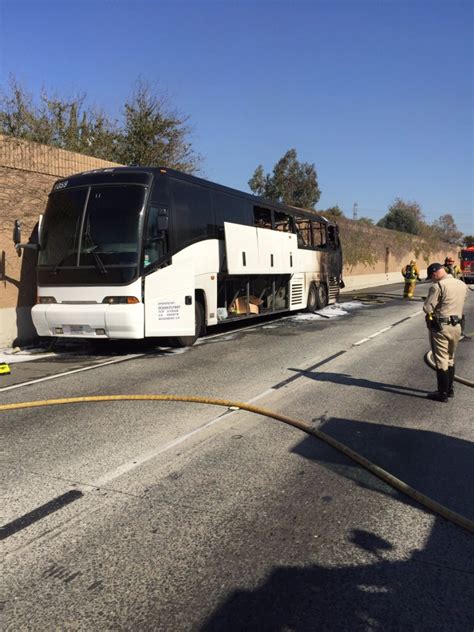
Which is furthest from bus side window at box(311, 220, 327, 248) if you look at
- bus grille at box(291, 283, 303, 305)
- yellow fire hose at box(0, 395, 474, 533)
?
yellow fire hose at box(0, 395, 474, 533)

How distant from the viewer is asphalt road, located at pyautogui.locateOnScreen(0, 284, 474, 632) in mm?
2580

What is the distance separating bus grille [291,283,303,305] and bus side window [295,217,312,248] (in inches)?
52.4

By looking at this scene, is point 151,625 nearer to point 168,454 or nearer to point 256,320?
point 168,454

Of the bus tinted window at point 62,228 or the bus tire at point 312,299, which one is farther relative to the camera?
the bus tire at point 312,299

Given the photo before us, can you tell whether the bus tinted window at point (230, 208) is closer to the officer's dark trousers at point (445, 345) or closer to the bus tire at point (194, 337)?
the bus tire at point (194, 337)

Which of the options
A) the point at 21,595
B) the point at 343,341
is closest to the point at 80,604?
the point at 21,595

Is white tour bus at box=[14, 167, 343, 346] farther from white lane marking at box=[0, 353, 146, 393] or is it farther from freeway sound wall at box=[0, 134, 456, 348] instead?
freeway sound wall at box=[0, 134, 456, 348]

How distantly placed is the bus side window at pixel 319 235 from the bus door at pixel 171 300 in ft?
30.8

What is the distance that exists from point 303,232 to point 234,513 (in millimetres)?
14848

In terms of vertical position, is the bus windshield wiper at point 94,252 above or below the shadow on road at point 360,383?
above

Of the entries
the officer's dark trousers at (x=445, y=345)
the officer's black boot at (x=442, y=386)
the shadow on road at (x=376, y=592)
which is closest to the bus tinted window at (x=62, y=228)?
the officer's dark trousers at (x=445, y=345)

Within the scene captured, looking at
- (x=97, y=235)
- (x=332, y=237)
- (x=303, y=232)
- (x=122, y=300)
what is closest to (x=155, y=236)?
(x=97, y=235)

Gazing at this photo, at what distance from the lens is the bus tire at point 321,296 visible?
19297mm

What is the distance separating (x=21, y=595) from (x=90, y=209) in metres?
7.66
